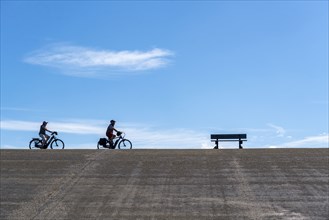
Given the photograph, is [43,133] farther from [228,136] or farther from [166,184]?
[166,184]

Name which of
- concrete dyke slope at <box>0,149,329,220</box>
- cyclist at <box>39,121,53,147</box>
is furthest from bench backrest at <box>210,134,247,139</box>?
cyclist at <box>39,121,53,147</box>

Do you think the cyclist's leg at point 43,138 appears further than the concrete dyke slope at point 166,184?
Yes

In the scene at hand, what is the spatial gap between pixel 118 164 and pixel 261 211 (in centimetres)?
615

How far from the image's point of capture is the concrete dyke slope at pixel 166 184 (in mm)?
13648

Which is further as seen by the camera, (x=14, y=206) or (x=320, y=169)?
(x=320, y=169)

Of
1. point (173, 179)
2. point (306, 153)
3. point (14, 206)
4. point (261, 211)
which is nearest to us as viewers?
point (261, 211)

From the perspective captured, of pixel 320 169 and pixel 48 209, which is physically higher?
pixel 320 169

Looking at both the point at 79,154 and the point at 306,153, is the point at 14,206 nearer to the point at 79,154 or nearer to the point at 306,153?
the point at 79,154

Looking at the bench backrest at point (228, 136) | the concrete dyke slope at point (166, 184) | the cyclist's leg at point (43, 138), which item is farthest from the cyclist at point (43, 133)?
the bench backrest at point (228, 136)

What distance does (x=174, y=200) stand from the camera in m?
14.4

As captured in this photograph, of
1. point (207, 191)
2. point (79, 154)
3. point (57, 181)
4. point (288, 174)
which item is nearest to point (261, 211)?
point (207, 191)

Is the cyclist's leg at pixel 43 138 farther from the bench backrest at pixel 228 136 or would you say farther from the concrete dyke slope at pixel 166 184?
the bench backrest at pixel 228 136

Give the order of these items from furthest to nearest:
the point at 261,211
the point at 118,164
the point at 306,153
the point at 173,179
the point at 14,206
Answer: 1. the point at 306,153
2. the point at 118,164
3. the point at 173,179
4. the point at 14,206
5. the point at 261,211

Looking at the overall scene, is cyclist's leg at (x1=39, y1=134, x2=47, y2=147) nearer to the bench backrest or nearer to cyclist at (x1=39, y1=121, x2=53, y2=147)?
cyclist at (x1=39, y1=121, x2=53, y2=147)
